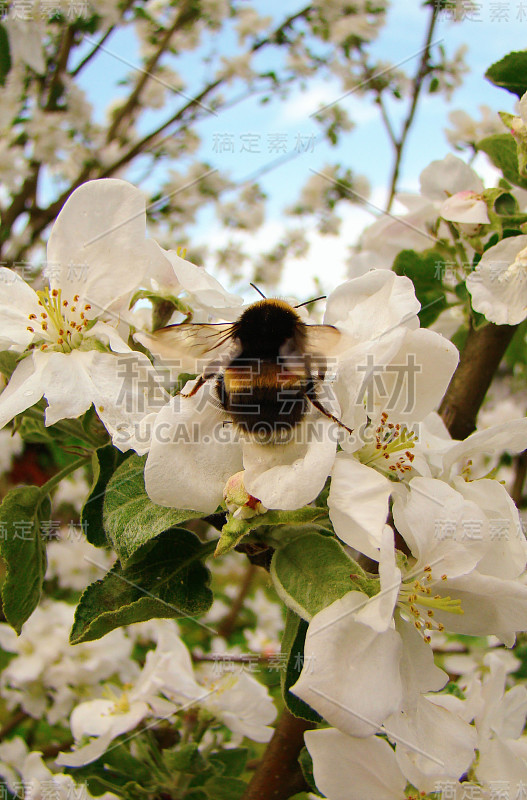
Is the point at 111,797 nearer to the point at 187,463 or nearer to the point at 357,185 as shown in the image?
the point at 187,463

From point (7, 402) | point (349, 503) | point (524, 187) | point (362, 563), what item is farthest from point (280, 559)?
point (524, 187)

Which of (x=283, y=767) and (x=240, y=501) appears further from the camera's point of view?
(x=283, y=767)

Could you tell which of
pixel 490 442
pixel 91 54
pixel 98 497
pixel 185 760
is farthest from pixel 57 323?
pixel 91 54

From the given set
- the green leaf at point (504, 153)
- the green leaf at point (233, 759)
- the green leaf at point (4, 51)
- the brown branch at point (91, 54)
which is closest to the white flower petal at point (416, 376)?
the green leaf at point (504, 153)

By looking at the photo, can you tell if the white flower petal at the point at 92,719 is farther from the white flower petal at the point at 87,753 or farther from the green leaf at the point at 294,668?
the green leaf at the point at 294,668

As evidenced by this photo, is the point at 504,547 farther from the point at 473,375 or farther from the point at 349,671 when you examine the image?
the point at 473,375
